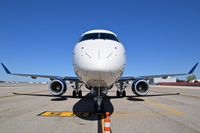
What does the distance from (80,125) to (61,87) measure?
863 centimetres

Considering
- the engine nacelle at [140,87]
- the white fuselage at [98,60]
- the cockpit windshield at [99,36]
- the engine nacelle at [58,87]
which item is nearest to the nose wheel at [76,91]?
the engine nacelle at [58,87]

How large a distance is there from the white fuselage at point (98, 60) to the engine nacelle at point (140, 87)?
7.72 metres

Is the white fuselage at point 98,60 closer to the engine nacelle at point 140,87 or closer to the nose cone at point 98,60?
the nose cone at point 98,60

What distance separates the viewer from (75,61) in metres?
7.53

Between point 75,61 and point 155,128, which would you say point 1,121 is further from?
point 155,128

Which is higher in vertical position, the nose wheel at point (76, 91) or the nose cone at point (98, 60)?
the nose cone at point (98, 60)

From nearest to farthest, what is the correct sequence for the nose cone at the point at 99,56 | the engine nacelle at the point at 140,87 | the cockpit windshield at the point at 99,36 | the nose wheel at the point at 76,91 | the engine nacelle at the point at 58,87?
1. the nose cone at the point at 99,56
2. the cockpit windshield at the point at 99,36
3. the engine nacelle at the point at 140,87
4. the engine nacelle at the point at 58,87
5. the nose wheel at the point at 76,91

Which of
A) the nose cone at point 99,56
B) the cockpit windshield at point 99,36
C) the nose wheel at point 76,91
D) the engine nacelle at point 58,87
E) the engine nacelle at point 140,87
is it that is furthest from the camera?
the nose wheel at point 76,91

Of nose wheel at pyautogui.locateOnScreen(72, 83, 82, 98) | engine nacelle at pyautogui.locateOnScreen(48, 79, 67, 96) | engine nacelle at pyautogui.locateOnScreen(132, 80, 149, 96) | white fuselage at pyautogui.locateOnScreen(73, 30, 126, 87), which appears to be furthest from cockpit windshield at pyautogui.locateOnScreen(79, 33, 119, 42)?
nose wheel at pyautogui.locateOnScreen(72, 83, 82, 98)

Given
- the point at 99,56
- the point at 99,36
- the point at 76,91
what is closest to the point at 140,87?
the point at 76,91

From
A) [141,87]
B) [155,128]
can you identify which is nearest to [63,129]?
[155,128]

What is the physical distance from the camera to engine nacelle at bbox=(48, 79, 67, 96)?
15.0 meters

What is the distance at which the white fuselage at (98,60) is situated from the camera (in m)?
6.67

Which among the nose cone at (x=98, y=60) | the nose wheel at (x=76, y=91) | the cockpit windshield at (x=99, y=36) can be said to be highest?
the cockpit windshield at (x=99, y=36)
